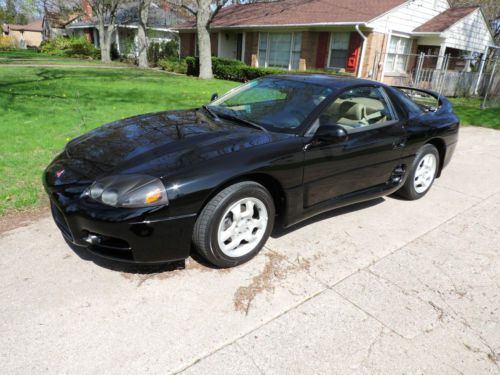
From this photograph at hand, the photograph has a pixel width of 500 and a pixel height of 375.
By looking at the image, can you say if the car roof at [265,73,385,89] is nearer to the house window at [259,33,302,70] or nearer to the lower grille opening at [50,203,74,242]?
the lower grille opening at [50,203,74,242]

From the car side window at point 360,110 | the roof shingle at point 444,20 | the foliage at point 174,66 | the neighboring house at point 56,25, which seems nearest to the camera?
the car side window at point 360,110

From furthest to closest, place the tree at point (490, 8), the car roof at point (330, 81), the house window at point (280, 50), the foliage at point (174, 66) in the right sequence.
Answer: the tree at point (490, 8) → the foliage at point (174, 66) → the house window at point (280, 50) → the car roof at point (330, 81)

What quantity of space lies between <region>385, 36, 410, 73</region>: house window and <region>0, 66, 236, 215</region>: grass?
8.18 metres

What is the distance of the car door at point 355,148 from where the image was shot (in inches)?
127

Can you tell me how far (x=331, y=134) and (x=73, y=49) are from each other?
34890mm

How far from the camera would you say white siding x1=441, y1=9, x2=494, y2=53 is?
59.2ft

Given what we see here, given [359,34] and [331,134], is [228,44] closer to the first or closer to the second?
[359,34]

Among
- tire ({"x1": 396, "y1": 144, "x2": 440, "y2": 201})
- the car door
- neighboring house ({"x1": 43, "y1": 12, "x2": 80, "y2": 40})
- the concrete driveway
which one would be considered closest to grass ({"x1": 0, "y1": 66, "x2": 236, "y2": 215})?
the concrete driveway

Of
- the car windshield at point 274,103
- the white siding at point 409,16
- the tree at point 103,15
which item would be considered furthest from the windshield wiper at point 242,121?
the tree at point 103,15

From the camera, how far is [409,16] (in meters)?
17.5

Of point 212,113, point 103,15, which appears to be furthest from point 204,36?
point 212,113

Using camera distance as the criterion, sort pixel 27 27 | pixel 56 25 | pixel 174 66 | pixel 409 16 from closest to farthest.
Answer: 1. pixel 409 16
2. pixel 174 66
3. pixel 56 25
4. pixel 27 27

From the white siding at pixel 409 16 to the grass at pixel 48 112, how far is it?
303 inches

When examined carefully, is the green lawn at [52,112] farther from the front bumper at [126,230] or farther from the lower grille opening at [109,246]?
the lower grille opening at [109,246]
